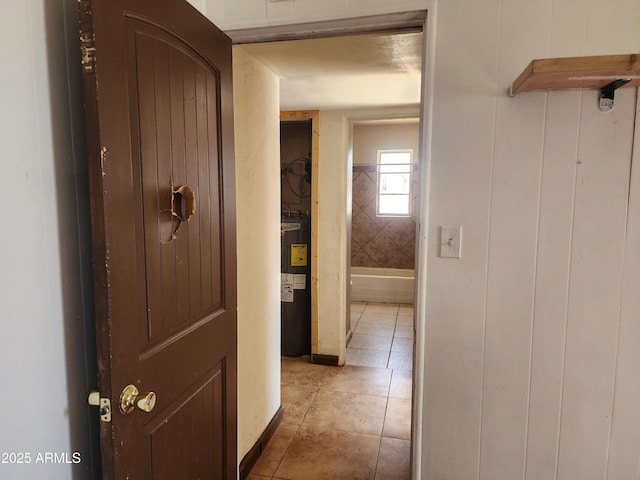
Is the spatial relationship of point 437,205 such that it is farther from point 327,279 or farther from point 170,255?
point 327,279

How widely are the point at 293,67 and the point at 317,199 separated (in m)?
1.32

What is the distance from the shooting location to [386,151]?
5.99 meters

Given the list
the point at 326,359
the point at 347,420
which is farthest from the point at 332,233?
the point at 347,420

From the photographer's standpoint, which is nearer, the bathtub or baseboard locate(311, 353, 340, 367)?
baseboard locate(311, 353, 340, 367)

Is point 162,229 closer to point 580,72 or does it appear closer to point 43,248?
point 43,248

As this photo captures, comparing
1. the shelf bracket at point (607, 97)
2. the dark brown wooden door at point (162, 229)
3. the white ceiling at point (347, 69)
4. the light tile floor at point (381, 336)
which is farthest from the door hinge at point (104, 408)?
the light tile floor at point (381, 336)

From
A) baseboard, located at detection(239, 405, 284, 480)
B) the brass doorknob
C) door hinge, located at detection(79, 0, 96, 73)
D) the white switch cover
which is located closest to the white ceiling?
the white switch cover

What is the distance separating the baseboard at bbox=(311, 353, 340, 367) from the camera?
350 cm

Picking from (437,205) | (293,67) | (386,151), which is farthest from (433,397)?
(386,151)

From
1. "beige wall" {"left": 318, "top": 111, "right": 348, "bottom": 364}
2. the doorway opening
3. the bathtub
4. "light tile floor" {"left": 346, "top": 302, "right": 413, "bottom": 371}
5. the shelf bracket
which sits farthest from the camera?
the bathtub

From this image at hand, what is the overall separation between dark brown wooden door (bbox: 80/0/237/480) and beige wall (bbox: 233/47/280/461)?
1.49 feet

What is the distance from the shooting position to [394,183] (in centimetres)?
602

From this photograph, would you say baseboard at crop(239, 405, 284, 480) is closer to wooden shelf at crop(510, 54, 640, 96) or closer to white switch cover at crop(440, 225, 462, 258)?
white switch cover at crop(440, 225, 462, 258)

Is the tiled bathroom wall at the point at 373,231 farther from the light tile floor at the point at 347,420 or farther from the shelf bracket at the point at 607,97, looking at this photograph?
the shelf bracket at the point at 607,97
